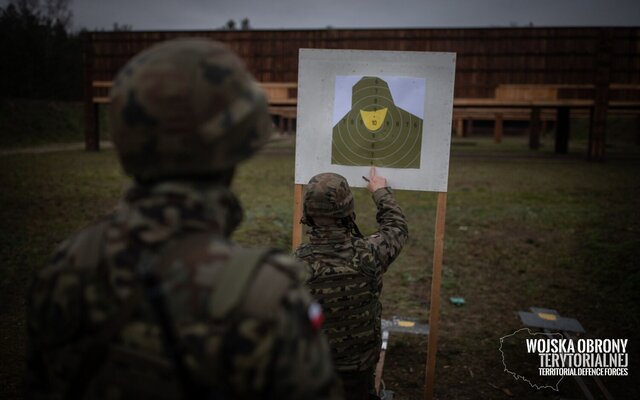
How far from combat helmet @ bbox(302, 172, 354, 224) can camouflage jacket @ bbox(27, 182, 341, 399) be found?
3.94 feet

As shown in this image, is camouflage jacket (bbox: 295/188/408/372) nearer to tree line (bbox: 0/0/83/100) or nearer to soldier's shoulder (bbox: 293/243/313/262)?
soldier's shoulder (bbox: 293/243/313/262)

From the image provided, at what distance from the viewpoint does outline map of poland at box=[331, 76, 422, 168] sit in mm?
3682

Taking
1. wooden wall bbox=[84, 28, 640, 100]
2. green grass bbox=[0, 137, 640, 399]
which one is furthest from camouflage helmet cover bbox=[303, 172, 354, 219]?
wooden wall bbox=[84, 28, 640, 100]

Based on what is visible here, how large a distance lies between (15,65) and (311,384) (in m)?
34.2

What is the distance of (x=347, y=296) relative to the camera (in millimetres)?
2320

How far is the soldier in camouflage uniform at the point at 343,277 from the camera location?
2.31m

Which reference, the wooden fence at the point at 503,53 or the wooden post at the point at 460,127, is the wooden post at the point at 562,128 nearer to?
the wooden fence at the point at 503,53

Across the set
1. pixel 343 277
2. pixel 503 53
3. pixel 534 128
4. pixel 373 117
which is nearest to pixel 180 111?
pixel 343 277

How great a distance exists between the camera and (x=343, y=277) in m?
2.31

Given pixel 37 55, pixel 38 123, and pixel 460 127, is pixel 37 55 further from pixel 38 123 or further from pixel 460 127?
pixel 460 127

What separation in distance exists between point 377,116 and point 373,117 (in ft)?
0.10

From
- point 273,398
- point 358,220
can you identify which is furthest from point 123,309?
point 358,220

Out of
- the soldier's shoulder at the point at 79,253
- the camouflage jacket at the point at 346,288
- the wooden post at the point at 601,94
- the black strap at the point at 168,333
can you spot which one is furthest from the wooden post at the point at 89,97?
the black strap at the point at 168,333

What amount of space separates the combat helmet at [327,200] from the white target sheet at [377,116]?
1249 millimetres
